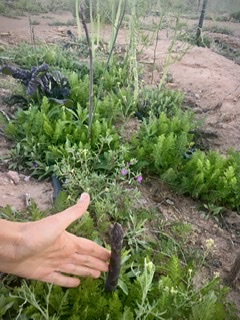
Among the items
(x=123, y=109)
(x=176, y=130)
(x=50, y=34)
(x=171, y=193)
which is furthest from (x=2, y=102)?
(x=50, y=34)

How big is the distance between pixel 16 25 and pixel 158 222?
260 inches

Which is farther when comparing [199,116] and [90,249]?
[199,116]

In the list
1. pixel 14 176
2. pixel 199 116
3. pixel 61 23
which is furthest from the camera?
pixel 61 23

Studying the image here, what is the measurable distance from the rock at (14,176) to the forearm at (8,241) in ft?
3.72

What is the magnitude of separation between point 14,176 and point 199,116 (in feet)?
7.84

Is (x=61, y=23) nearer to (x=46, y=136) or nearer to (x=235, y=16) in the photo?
(x=235, y=16)

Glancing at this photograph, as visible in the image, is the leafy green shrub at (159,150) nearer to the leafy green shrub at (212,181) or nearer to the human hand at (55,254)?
the leafy green shrub at (212,181)

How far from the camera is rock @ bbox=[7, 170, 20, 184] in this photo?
2829 mm

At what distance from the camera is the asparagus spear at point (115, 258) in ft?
5.10

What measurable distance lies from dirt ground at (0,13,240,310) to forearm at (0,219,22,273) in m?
0.82

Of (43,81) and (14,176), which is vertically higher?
(43,81)

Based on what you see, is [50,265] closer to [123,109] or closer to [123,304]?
[123,304]

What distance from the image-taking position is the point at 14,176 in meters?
2.85

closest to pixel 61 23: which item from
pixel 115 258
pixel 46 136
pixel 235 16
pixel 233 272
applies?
pixel 235 16
